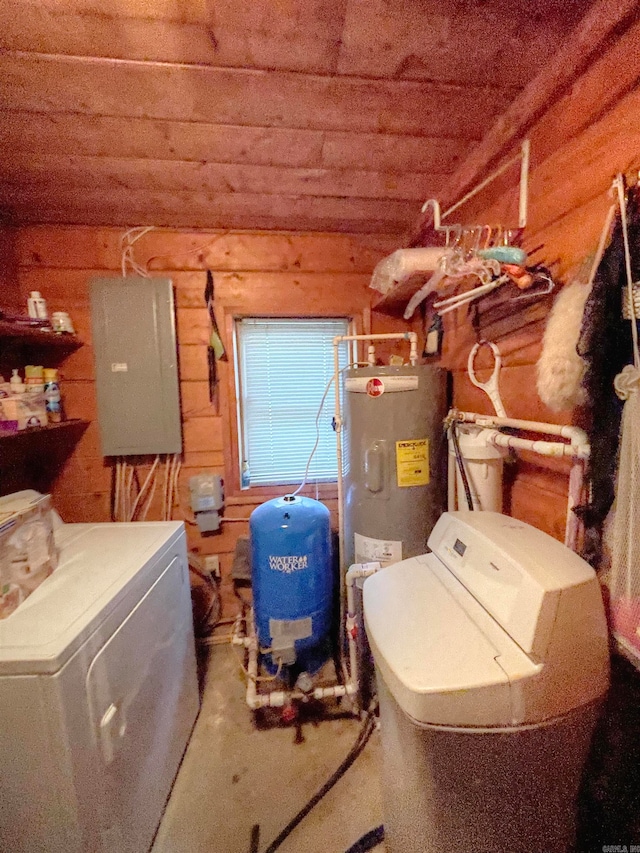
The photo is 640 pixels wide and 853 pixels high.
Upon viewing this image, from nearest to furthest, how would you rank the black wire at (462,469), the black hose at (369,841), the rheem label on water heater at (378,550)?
the black hose at (369,841)
the black wire at (462,469)
the rheem label on water heater at (378,550)

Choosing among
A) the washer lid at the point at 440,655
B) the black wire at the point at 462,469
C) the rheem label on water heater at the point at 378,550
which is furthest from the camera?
the rheem label on water heater at the point at 378,550

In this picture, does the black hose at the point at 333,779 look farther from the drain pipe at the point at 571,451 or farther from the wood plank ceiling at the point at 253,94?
the wood plank ceiling at the point at 253,94

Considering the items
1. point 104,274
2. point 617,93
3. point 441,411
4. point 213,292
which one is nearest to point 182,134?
A: point 213,292

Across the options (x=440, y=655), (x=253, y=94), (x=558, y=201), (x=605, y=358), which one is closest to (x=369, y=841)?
(x=440, y=655)

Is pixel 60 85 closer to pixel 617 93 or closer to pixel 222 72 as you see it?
pixel 222 72

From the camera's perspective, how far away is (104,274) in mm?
1831

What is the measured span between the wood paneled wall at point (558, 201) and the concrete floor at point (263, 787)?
1.11 metres

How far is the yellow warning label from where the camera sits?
4.71 feet

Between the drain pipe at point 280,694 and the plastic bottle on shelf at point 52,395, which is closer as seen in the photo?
the drain pipe at point 280,694

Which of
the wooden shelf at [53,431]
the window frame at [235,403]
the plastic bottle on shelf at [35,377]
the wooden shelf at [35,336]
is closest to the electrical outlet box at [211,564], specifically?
the window frame at [235,403]

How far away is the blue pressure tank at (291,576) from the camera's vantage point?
59.7 inches

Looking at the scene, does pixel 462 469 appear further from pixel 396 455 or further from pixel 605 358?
pixel 605 358

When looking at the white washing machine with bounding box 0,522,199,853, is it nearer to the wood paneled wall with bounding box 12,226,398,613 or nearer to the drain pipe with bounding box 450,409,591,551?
the wood paneled wall with bounding box 12,226,398,613

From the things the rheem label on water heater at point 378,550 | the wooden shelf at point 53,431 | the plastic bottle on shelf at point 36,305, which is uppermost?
the plastic bottle on shelf at point 36,305
